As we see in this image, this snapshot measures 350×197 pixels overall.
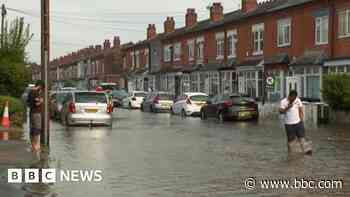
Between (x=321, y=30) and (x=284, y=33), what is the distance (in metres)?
4.66

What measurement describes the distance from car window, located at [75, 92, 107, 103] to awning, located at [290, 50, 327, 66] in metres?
14.5

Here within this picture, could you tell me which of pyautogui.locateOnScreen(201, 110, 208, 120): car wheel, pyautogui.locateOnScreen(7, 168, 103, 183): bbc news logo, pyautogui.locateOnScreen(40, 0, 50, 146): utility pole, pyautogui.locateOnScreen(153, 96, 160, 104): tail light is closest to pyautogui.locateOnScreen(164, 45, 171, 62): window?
pyautogui.locateOnScreen(153, 96, 160, 104): tail light

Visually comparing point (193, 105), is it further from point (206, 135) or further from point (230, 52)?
point (206, 135)

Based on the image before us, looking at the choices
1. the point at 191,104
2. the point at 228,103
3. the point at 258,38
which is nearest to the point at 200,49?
the point at 258,38

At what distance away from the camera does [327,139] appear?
23750mm

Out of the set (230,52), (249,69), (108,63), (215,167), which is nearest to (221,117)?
(249,69)

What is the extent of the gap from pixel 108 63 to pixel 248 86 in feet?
158

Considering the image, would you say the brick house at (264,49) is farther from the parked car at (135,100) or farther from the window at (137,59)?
the window at (137,59)

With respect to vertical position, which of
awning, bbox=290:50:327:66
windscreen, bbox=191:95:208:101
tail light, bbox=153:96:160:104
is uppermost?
awning, bbox=290:50:327:66

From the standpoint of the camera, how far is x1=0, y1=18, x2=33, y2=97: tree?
32.6 m

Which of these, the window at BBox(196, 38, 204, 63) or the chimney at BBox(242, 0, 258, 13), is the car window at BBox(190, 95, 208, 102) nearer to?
the chimney at BBox(242, 0, 258, 13)

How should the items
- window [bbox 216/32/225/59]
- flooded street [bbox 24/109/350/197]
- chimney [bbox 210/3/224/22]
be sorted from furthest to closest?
chimney [bbox 210/3/224/22], window [bbox 216/32/225/59], flooded street [bbox 24/109/350/197]

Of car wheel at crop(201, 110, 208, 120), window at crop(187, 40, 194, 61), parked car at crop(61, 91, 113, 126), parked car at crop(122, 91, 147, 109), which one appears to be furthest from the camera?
window at crop(187, 40, 194, 61)

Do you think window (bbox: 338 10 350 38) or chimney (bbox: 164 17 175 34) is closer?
window (bbox: 338 10 350 38)
